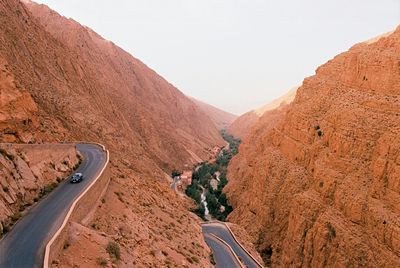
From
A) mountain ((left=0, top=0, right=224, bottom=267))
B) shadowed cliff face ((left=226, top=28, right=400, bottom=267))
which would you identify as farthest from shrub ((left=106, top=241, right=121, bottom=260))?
shadowed cliff face ((left=226, top=28, right=400, bottom=267))

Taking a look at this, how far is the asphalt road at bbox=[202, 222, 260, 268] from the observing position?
33537mm

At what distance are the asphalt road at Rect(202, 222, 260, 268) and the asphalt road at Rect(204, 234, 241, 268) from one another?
0.92m

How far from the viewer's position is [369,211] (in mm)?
30766

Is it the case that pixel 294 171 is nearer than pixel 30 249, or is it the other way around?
pixel 30 249

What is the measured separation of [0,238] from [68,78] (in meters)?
40.9

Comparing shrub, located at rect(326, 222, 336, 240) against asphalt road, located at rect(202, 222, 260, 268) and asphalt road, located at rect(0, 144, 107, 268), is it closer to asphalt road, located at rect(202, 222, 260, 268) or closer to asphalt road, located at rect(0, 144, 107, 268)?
asphalt road, located at rect(202, 222, 260, 268)

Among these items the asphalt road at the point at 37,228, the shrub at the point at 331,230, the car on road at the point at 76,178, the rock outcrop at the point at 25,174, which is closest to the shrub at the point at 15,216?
the rock outcrop at the point at 25,174

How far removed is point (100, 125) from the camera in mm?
46688

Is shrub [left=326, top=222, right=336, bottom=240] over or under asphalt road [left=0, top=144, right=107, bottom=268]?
under

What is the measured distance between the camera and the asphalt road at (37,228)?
42.3 feet

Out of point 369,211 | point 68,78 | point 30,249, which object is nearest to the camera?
point 30,249

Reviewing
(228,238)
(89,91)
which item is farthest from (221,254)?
(89,91)

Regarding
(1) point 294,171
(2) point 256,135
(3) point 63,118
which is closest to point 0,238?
(3) point 63,118

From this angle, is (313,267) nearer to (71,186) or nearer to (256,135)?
(71,186)
